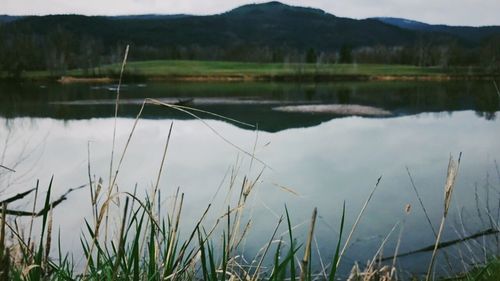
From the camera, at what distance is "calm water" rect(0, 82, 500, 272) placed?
39.3 feet

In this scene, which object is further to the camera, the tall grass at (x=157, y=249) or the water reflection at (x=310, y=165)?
the water reflection at (x=310, y=165)

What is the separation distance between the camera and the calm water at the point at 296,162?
1198 centimetres

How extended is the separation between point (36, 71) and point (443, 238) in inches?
4336

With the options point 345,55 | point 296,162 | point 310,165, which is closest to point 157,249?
point 310,165

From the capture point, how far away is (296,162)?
19906 millimetres

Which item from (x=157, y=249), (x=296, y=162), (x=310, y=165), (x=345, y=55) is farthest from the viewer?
Answer: (x=345, y=55)

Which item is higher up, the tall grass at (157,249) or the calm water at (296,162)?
the tall grass at (157,249)

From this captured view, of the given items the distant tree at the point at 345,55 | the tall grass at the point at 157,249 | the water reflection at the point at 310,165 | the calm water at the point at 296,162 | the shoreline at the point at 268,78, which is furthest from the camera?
the distant tree at the point at 345,55

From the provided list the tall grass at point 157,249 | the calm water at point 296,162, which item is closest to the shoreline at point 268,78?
the calm water at point 296,162

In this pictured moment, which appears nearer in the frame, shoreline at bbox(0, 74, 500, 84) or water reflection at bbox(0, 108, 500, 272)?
water reflection at bbox(0, 108, 500, 272)

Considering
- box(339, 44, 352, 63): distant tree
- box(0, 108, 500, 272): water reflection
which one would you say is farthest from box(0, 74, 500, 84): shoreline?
box(0, 108, 500, 272): water reflection

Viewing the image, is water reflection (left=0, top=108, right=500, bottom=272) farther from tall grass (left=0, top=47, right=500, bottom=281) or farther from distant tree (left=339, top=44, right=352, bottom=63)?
distant tree (left=339, top=44, right=352, bottom=63)

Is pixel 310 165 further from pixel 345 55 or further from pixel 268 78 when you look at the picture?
pixel 345 55

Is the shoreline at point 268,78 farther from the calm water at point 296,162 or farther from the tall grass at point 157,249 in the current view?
the tall grass at point 157,249
